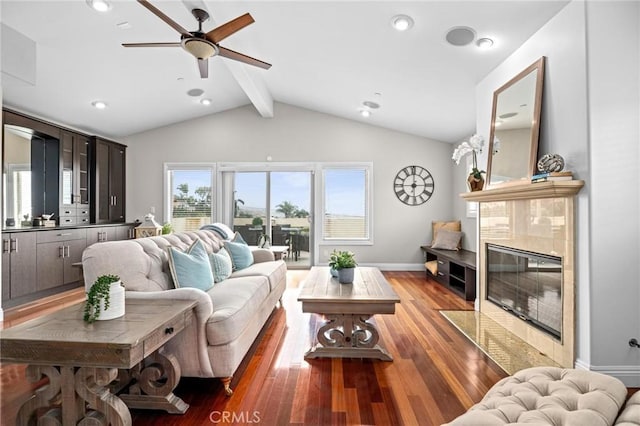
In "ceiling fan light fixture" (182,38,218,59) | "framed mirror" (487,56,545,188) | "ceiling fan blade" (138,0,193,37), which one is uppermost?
"ceiling fan blade" (138,0,193,37)

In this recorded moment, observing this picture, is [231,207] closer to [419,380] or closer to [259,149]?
[259,149]

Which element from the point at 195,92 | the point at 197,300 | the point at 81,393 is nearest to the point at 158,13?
the point at 197,300

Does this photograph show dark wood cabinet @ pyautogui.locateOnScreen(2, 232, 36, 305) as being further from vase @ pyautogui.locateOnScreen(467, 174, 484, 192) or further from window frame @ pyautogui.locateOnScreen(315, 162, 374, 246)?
vase @ pyautogui.locateOnScreen(467, 174, 484, 192)

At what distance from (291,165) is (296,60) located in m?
2.39

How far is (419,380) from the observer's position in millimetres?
2326

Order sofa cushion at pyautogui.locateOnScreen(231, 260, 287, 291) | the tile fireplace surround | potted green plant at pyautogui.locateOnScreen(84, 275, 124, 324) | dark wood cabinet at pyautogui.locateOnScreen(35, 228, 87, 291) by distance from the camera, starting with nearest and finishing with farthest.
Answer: potted green plant at pyautogui.locateOnScreen(84, 275, 124, 324) → the tile fireplace surround → sofa cushion at pyautogui.locateOnScreen(231, 260, 287, 291) → dark wood cabinet at pyautogui.locateOnScreen(35, 228, 87, 291)

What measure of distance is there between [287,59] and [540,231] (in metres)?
3.59

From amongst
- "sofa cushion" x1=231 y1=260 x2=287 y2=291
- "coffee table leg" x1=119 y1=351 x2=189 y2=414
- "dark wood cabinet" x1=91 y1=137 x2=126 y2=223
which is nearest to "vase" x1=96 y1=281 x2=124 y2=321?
"coffee table leg" x1=119 y1=351 x2=189 y2=414

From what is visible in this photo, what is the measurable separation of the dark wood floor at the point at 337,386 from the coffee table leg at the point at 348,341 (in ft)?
0.21

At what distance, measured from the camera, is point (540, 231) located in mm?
2771

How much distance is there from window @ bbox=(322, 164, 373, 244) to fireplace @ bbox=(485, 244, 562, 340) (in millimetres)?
3081

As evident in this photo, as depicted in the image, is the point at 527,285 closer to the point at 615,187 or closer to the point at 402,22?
the point at 615,187

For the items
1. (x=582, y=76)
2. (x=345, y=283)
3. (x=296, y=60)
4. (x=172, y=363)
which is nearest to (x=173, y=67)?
(x=296, y=60)

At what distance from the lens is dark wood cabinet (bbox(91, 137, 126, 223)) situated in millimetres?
5809
